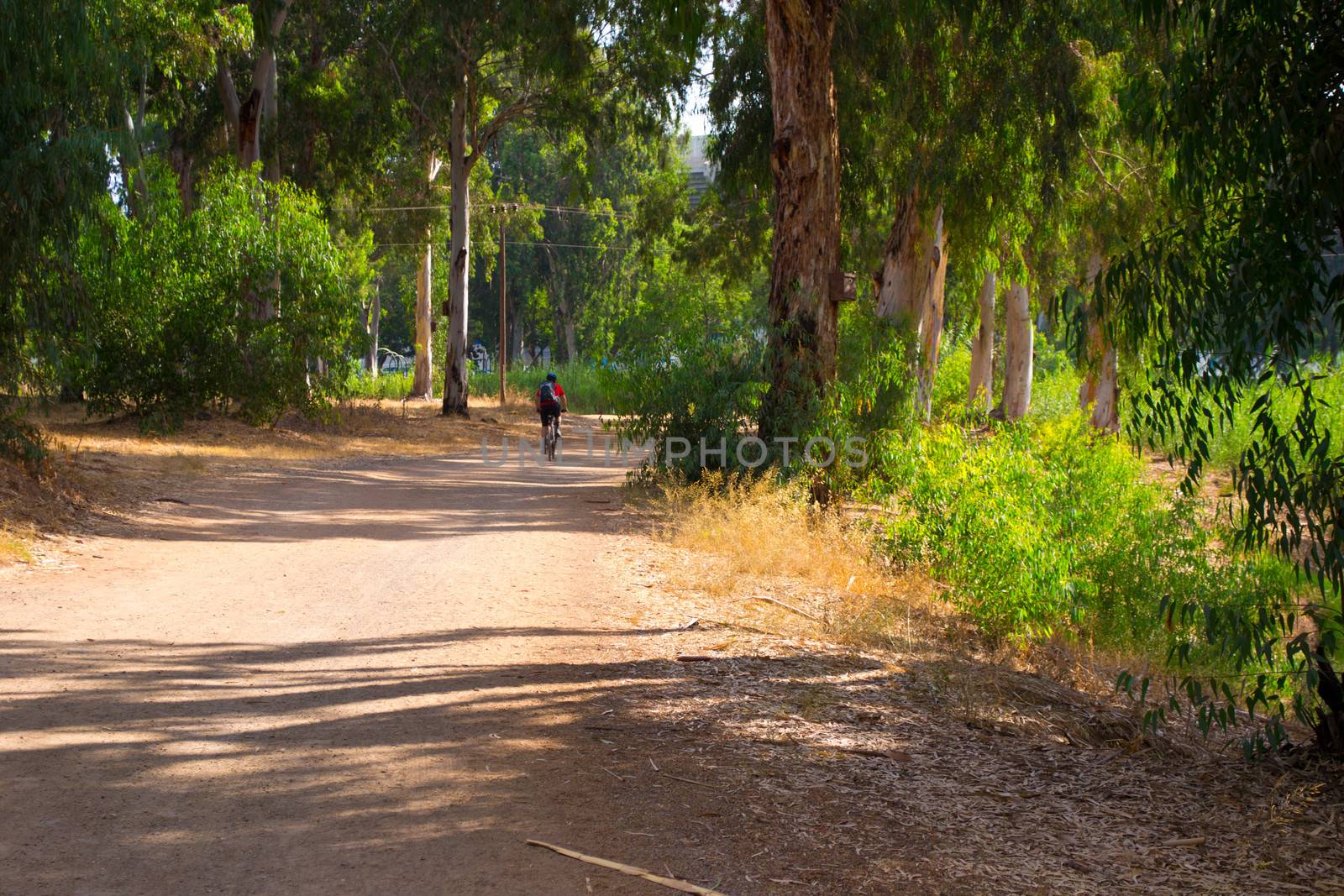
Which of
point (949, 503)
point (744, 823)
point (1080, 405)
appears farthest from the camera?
point (1080, 405)

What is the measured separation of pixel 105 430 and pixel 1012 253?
17.3 meters

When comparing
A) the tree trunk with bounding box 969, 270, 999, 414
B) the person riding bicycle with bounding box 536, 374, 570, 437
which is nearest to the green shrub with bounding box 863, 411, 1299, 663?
the person riding bicycle with bounding box 536, 374, 570, 437

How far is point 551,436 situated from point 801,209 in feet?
38.2

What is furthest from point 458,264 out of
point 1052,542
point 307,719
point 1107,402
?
point 307,719

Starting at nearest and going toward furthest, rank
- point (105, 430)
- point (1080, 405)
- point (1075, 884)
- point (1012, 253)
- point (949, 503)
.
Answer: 1. point (1075, 884)
2. point (949, 503)
3. point (1012, 253)
4. point (105, 430)
5. point (1080, 405)

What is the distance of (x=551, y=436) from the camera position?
24.8 metres

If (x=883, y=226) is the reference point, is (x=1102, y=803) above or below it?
below

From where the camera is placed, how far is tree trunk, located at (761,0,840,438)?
1398cm

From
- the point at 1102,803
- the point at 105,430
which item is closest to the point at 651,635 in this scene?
the point at 1102,803

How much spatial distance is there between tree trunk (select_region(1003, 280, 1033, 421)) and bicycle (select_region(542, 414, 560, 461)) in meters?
12.0

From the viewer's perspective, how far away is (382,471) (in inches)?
861

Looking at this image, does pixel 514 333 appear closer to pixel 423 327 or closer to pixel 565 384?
pixel 565 384

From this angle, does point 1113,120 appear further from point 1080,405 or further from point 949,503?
point 1080,405

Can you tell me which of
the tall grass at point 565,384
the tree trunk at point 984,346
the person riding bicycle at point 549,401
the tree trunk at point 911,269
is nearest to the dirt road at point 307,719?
the tree trunk at point 911,269
